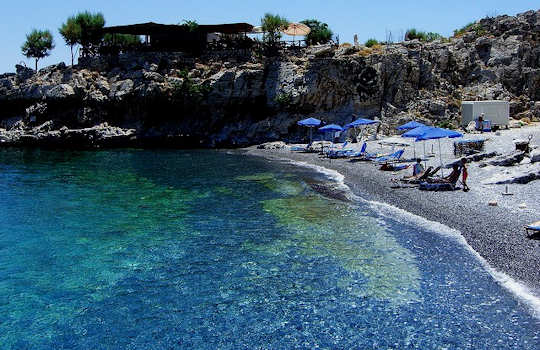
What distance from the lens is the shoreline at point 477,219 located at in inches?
510

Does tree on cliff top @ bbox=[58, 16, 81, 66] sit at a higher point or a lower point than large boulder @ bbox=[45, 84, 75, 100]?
higher

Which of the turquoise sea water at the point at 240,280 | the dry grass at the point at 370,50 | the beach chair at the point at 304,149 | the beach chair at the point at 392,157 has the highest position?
the dry grass at the point at 370,50

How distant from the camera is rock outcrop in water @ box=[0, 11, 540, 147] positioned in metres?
49.6

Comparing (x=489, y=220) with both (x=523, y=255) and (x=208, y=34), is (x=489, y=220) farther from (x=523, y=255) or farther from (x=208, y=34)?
(x=208, y=34)

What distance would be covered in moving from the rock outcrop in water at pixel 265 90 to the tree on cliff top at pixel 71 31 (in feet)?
11.8

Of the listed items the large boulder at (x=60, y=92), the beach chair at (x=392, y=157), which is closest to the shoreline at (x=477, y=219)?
the beach chair at (x=392, y=157)

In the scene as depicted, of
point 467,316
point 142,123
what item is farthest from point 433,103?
point 467,316

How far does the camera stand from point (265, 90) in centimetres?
5188

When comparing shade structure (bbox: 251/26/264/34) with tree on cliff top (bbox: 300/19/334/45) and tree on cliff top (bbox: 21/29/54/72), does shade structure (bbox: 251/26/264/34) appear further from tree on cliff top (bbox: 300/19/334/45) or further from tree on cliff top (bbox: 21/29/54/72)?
tree on cliff top (bbox: 21/29/54/72)

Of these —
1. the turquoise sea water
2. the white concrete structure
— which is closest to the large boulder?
the turquoise sea water

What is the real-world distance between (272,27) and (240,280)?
46.0 m

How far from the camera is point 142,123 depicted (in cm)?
5497

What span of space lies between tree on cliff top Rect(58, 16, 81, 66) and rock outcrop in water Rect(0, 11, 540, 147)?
3.59m

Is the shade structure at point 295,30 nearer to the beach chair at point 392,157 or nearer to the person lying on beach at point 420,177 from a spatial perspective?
the beach chair at point 392,157
